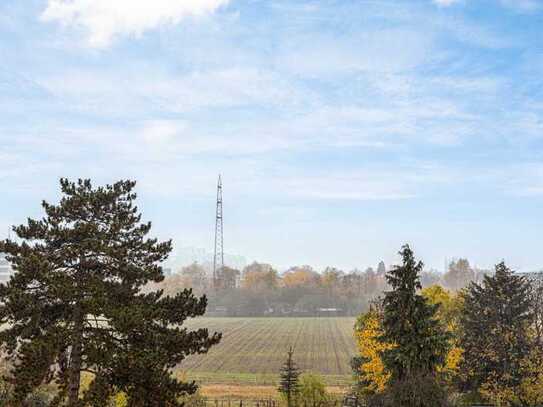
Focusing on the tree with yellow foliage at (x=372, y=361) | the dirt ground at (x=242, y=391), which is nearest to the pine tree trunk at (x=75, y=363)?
the tree with yellow foliage at (x=372, y=361)

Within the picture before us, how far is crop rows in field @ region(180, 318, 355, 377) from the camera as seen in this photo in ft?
256

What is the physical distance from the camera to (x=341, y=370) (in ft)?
249

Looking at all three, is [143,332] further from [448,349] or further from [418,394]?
[448,349]

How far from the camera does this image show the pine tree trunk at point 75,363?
22703 millimetres

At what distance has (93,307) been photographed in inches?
872

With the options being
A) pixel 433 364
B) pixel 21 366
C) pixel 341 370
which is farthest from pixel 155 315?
pixel 341 370

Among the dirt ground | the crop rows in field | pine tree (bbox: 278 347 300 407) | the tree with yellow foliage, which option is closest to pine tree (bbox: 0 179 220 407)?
the tree with yellow foliage

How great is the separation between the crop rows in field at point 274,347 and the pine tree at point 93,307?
170 feet

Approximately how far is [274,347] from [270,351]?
4.89 m

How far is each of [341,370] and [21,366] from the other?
195 feet

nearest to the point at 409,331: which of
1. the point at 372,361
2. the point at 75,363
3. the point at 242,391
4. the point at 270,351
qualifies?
the point at 372,361

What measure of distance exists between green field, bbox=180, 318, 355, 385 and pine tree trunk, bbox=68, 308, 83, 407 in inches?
1796

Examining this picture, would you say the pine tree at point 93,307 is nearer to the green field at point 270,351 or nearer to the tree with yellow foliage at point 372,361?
the tree with yellow foliage at point 372,361

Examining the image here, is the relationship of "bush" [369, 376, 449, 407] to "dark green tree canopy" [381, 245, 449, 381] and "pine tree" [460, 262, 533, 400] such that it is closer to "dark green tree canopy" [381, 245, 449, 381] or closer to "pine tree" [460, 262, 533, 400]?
"dark green tree canopy" [381, 245, 449, 381]
